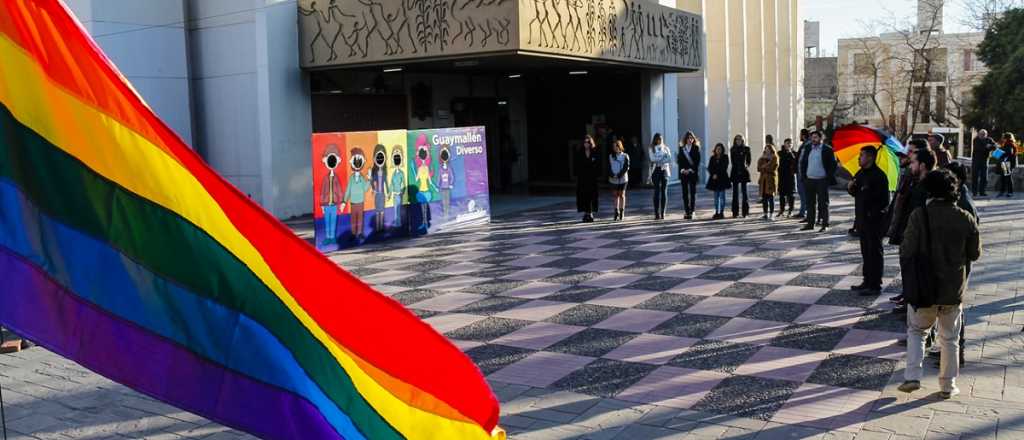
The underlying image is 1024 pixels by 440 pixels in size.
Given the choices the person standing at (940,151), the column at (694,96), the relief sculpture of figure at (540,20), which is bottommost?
the person standing at (940,151)

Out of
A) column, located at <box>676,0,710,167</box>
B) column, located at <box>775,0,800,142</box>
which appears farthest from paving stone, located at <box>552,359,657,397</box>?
column, located at <box>775,0,800,142</box>

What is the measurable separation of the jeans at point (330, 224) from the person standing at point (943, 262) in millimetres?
9894

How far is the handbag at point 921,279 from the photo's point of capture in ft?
20.9

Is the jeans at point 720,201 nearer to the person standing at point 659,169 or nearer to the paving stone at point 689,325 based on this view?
the person standing at point 659,169

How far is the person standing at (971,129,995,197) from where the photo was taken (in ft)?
72.3

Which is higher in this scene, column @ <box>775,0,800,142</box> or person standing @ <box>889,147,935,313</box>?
column @ <box>775,0,800,142</box>

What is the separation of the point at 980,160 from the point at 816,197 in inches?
356

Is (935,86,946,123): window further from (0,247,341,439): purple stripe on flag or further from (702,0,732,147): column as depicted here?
(0,247,341,439): purple stripe on flag

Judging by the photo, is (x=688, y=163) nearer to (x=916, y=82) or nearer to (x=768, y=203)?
(x=768, y=203)

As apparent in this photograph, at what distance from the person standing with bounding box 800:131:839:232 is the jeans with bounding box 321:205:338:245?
8.12m

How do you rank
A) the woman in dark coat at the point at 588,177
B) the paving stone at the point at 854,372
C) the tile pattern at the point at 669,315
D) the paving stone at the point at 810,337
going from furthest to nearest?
1. the woman in dark coat at the point at 588,177
2. the paving stone at the point at 810,337
3. the tile pattern at the point at 669,315
4. the paving stone at the point at 854,372

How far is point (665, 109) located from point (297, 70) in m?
12.4

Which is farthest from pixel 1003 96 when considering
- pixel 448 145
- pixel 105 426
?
pixel 105 426

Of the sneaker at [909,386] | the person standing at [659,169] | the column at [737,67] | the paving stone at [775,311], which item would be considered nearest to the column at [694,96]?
the column at [737,67]
